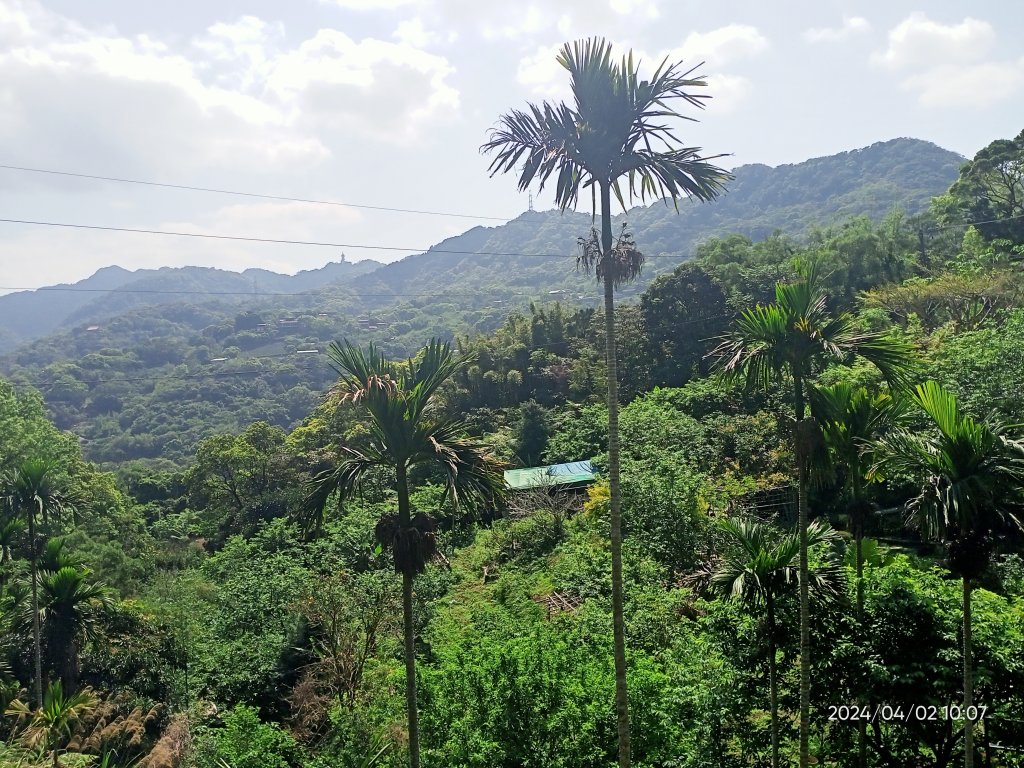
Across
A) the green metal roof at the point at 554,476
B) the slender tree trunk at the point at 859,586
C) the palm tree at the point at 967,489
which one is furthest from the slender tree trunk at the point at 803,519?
the green metal roof at the point at 554,476

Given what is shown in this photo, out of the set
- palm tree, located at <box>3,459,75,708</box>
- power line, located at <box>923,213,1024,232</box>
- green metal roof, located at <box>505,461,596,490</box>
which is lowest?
green metal roof, located at <box>505,461,596,490</box>

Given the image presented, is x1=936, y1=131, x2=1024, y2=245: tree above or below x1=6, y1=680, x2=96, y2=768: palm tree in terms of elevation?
above

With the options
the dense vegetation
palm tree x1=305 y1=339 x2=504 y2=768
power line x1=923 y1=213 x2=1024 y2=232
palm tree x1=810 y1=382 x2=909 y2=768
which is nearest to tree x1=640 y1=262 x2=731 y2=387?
the dense vegetation

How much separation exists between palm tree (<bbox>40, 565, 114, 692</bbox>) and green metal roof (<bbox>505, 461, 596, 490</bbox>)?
15.1 m

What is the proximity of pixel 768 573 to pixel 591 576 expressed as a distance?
874cm

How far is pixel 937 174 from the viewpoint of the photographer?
169m

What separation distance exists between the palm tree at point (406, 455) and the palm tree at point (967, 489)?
418 cm

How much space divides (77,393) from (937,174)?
19416cm

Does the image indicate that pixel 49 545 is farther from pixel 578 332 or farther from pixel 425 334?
pixel 425 334

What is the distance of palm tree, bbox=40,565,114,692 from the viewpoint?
16438 millimetres

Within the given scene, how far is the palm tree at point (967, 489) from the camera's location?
20.4ft

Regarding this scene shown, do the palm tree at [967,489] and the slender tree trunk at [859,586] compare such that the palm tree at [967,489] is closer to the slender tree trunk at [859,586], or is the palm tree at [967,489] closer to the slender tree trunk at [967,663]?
the slender tree trunk at [967,663]

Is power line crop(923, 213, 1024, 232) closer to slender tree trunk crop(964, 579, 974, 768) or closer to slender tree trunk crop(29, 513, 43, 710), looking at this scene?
slender tree trunk crop(964, 579, 974, 768)

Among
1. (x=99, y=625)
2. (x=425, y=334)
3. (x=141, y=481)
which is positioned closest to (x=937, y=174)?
(x=425, y=334)
